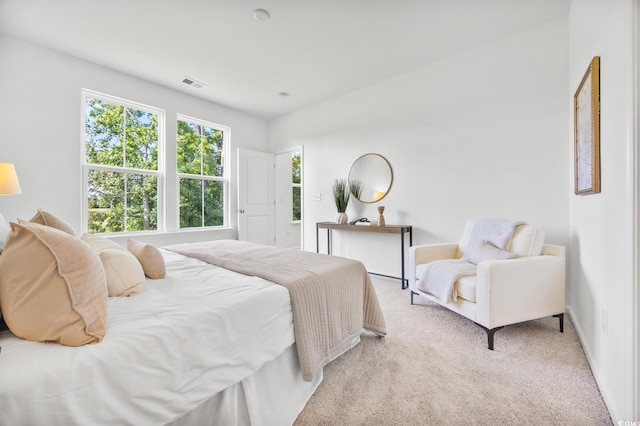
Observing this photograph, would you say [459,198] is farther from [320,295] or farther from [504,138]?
[320,295]

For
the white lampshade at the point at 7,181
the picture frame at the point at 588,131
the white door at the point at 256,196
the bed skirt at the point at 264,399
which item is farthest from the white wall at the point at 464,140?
the white lampshade at the point at 7,181

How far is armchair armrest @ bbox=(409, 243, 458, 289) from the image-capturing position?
2633 mm

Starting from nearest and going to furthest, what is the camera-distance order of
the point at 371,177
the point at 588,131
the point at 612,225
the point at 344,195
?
the point at 612,225, the point at 588,131, the point at 371,177, the point at 344,195

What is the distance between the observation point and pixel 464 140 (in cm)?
313

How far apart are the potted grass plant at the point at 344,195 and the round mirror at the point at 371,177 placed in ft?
0.05

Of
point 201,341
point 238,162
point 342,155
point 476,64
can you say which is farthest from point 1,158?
point 476,64

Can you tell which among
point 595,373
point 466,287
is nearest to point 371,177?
point 466,287

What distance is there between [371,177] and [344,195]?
480 mm

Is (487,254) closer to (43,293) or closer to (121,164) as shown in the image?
(43,293)

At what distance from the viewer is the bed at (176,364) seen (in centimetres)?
72

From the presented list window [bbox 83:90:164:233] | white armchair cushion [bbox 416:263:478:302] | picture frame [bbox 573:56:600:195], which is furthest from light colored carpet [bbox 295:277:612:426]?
window [bbox 83:90:164:233]

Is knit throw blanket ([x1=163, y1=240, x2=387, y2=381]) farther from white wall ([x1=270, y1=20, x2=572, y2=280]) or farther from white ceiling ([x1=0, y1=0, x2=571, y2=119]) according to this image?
white ceiling ([x1=0, y1=0, x2=571, y2=119])

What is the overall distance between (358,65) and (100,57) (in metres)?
2.97

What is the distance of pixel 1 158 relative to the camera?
8.75ft
